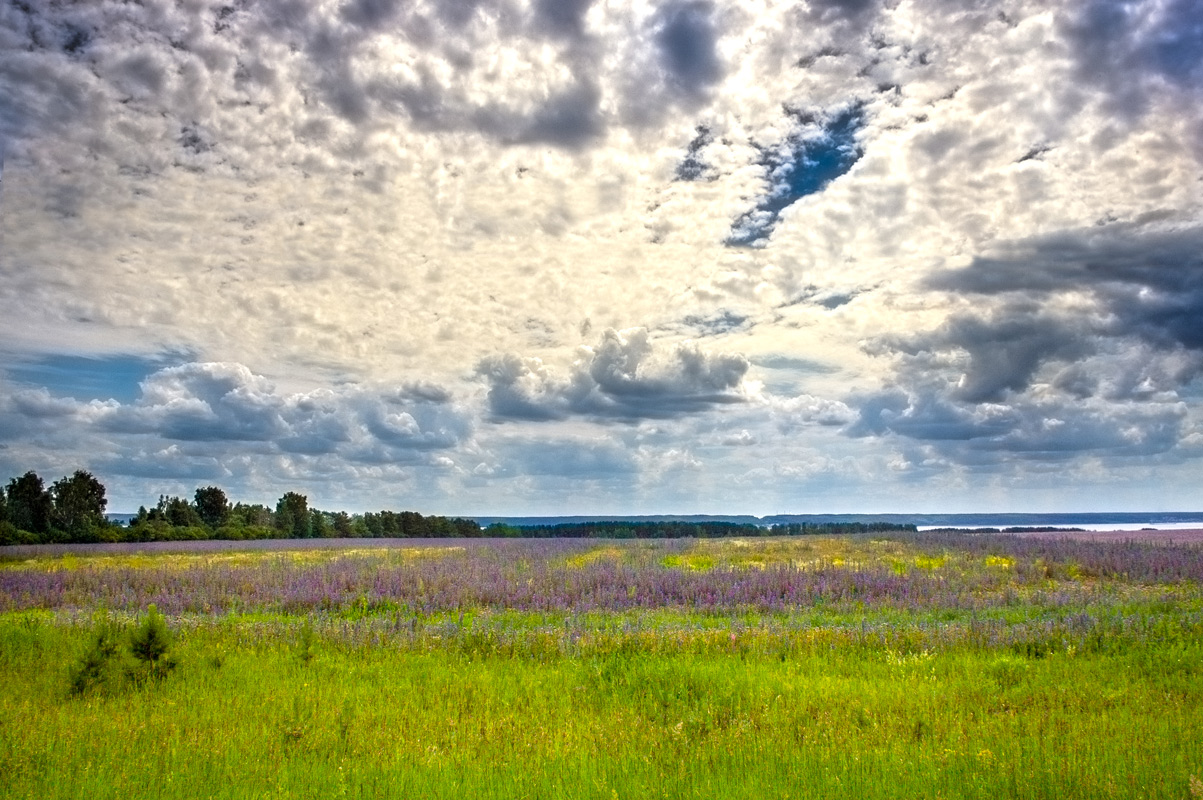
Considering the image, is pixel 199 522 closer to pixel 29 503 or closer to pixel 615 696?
pixel 29 503

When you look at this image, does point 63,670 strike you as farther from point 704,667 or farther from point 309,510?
point 309,510

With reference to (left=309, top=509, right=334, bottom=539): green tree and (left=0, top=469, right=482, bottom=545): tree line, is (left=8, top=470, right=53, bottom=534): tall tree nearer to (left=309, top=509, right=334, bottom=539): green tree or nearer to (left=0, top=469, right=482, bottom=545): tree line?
(left=0, top=469, right=482, bottom=545): tree line

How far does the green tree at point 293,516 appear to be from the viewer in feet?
208

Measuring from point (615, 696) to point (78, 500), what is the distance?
61.6 meters

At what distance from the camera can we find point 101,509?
59.2 meters

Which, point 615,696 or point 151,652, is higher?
point 151,652

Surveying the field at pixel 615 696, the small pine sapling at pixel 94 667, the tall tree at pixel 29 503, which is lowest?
the field at pixel 615 696

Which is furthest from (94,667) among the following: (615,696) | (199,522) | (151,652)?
(199,522)

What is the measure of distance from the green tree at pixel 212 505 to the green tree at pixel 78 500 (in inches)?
345

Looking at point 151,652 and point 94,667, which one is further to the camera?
point 151,652

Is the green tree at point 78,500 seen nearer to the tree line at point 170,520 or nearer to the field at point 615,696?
the tree line at point 170,520

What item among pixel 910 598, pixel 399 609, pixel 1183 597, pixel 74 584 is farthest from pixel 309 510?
pixel 1183 597

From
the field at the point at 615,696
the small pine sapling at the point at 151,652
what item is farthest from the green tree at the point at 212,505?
the small pine sapling at the point at 151,652

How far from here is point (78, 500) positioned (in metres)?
57.9
